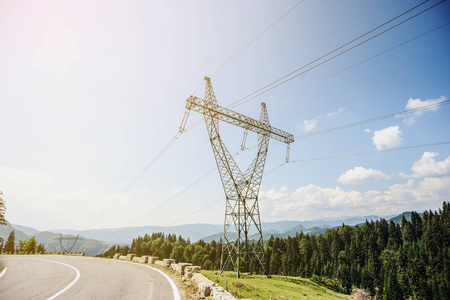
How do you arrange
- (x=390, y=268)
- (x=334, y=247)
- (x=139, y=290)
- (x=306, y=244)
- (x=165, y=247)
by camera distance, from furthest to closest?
(x=165, y=247)
(x=306, y=244)
(x=334, y=247)
(x=390, y=268)
(x=139, y=290)

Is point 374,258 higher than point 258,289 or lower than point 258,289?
lower

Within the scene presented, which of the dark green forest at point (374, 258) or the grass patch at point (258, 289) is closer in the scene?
the grass patch at point (258, 289)

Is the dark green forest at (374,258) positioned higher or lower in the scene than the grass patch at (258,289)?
lower

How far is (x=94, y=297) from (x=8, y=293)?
4.10 meters

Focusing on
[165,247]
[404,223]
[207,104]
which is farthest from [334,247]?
[207,104]

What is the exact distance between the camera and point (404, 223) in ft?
353

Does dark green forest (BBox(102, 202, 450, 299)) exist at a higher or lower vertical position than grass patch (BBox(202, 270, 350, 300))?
lower

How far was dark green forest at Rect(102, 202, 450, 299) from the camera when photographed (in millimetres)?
74938

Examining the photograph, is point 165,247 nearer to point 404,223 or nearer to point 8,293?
point 8,293

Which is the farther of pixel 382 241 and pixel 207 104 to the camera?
pixel 382 241

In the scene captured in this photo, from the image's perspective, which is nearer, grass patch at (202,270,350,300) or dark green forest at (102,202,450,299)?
grass patch at (202,270,350,300)

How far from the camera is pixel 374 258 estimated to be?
302 ft

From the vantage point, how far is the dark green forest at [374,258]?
74.9 m

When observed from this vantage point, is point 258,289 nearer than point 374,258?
Yes
